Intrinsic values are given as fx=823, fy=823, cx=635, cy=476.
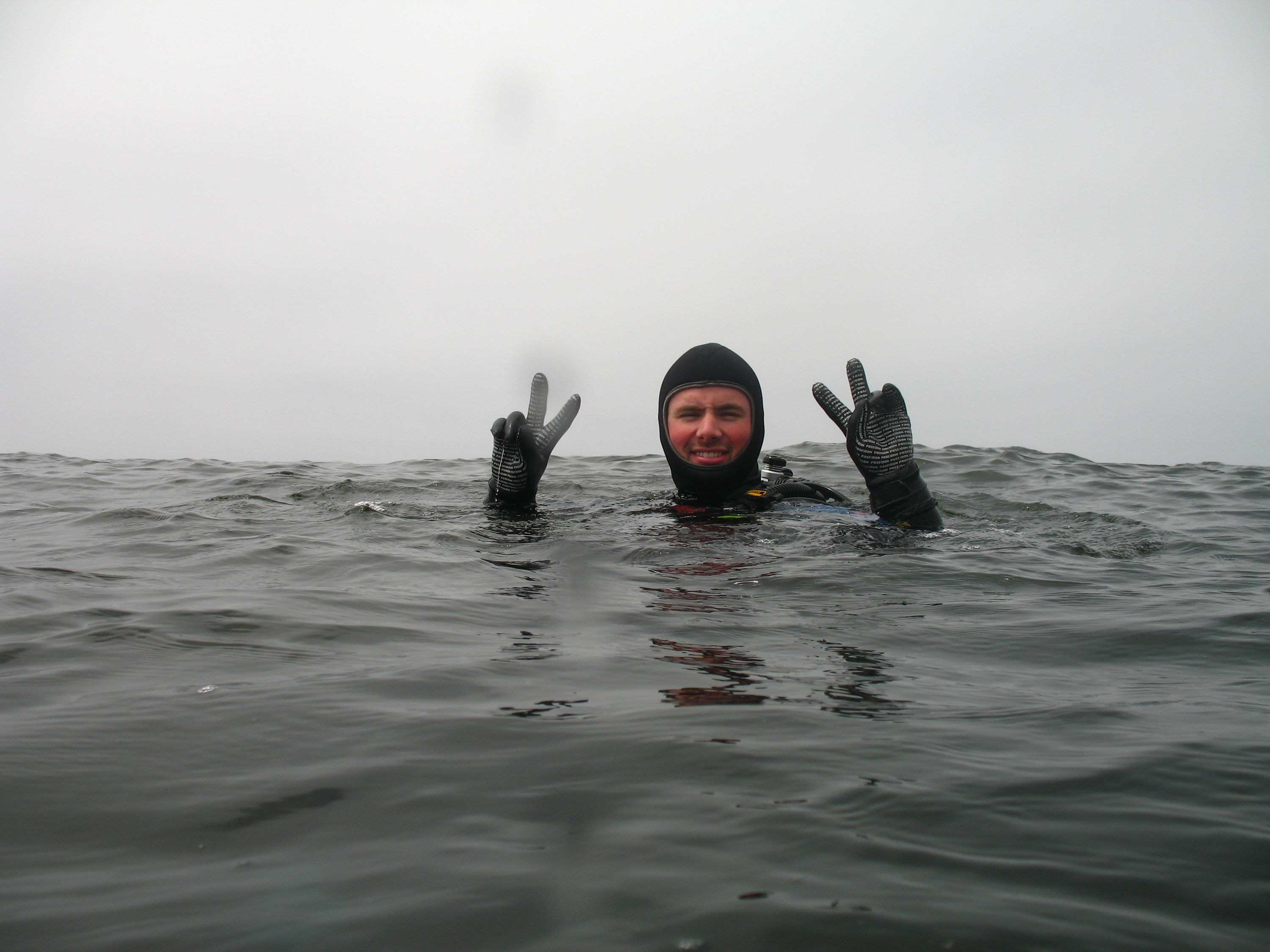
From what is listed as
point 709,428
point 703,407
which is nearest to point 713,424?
point 709,428

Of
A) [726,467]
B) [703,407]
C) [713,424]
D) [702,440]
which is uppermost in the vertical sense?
[703,407]

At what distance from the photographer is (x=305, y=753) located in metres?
1.68

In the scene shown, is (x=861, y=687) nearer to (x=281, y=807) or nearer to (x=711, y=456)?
(x=281, y=807)

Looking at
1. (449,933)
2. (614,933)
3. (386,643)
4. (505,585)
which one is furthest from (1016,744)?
(505,585)

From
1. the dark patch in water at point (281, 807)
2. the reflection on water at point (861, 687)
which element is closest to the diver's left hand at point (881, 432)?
the reflection on water at point (861, 687)

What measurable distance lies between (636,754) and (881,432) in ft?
11.3

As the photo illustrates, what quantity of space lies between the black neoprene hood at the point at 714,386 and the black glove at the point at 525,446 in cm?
69

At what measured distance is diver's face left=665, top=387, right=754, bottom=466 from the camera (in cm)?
537

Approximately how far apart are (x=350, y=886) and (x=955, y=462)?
10170 mm

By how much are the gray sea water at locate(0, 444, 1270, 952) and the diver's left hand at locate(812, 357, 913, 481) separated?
755 millimetres

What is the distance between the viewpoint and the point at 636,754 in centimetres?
166

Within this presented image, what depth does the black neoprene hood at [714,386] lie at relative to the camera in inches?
213

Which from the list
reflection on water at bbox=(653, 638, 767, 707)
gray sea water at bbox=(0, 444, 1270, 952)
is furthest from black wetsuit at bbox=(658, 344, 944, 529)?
reflection on water at bbox=(653, 638, 767, 707)

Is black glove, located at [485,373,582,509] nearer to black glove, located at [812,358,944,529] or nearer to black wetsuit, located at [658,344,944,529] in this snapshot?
black wetsuit, located at [658,344,944,529]
